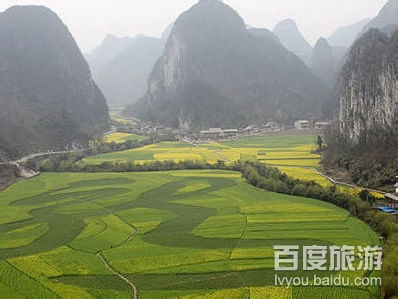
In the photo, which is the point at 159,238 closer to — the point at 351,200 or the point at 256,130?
the point at 351,200

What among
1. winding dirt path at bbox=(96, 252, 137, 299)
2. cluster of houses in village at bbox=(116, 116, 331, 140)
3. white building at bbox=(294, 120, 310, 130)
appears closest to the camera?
winding dirt path at bbox=(96, 252, 137, 299)

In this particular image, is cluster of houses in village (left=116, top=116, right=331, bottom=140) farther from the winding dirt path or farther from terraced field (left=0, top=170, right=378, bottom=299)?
the winding dirt path

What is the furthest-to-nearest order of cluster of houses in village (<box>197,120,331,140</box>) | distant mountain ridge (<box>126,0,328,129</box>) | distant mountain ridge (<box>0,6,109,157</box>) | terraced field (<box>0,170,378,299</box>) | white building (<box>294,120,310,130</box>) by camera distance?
distant mountain ridge (<box>126,0,328,129</box>), white building (<box>294,120,310,130</box>), cluster of houses in village (<box>197,120,331,140</box>), distant mountain ridge (<box>0,6,109,157</box>), terraced field (<box>0,170,378,299</box>)

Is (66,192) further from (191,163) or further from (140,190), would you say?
(191,163)

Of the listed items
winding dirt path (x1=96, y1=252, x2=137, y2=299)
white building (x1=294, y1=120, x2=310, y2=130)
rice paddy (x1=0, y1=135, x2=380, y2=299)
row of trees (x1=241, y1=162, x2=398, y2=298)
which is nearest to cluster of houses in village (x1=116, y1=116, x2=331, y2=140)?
white building (x1=294, y1=120, x2=310, y2=130)

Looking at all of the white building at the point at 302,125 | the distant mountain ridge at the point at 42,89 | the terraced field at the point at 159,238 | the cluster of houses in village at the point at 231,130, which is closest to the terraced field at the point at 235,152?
the cluster of houses in village at the point at 231,130
